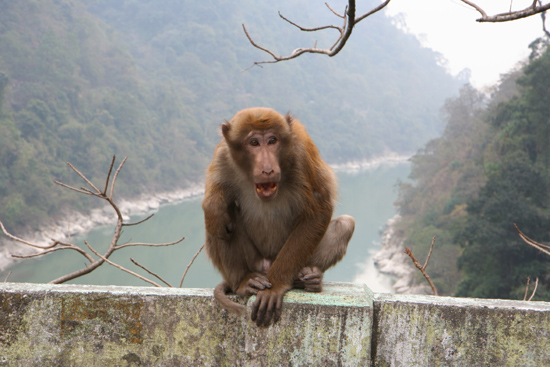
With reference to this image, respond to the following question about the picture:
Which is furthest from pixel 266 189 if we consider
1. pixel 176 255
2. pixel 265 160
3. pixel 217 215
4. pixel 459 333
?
pixel 176 255

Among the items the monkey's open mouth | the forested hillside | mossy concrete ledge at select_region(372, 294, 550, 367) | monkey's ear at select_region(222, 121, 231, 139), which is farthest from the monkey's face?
the forested hillside

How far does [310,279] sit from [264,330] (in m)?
0.41

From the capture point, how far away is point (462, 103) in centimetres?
4044

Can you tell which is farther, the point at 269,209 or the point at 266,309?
the point at 269,209

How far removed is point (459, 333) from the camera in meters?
1.97

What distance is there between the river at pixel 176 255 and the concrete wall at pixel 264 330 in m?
14.8

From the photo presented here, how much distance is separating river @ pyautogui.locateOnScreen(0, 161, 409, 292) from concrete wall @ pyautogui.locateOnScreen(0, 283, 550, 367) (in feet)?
48.4

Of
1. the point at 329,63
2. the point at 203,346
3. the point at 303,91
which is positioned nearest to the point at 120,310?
the point at 203,346

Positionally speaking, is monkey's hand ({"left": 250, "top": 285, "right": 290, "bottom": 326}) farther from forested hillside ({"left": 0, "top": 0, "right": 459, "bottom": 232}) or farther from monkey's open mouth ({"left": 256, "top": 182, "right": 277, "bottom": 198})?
forested hillside ({"left": 0, "top": 0, "right": 459, "bottom": 232})

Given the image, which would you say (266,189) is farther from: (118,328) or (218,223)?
(118,328)

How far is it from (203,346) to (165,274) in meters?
24.9

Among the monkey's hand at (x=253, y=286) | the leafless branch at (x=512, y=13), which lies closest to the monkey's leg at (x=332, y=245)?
the monkey's hand at (x=253, y=286)

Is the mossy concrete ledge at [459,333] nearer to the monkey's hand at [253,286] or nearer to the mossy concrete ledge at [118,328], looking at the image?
the mossy concrete ledge at [118,328]

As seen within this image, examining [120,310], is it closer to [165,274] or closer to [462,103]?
[165,274]
